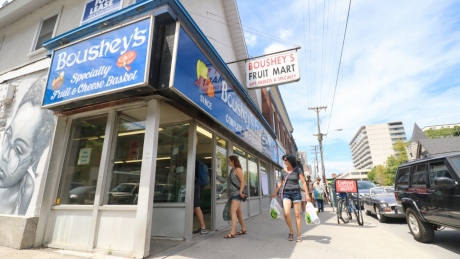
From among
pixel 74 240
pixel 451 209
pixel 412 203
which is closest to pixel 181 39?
pixel 74 240

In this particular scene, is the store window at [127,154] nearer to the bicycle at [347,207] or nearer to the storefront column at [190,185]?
the storefront column at [190,185]

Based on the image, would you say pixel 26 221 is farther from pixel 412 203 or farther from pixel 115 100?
pixel 412 203

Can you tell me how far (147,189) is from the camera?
3.86 m

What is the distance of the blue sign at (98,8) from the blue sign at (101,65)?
1216 millimetres

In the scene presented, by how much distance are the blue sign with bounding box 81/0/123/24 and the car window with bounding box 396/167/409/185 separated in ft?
27.8

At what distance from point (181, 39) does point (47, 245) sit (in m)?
4.85

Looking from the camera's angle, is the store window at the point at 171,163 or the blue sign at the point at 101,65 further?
the store window at the point at 171,163

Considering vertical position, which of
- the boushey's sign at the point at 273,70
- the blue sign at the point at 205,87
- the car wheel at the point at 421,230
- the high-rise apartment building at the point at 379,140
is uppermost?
the high-rise apartment building at the point at 379,140

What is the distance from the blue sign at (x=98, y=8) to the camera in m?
5.30

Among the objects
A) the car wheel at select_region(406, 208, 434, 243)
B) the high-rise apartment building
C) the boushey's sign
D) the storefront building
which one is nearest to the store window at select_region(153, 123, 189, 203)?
the storefront building

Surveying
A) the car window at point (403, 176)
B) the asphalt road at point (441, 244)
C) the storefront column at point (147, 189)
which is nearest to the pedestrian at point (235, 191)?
the storefront column at point (147, 189)

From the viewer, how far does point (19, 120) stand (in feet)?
18.5

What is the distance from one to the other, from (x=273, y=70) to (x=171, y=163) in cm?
422

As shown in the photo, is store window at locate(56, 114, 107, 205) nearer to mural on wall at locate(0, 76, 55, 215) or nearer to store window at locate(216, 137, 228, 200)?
mural on wall at locate(0, 76, 55, 215)
